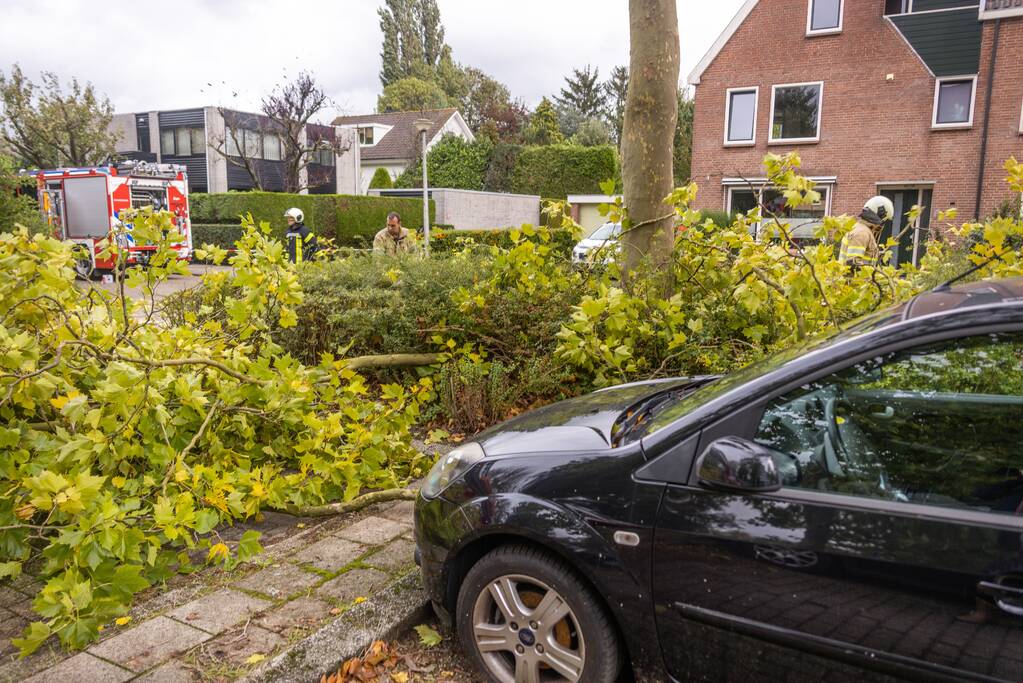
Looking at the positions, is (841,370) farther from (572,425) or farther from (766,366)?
(572,425)

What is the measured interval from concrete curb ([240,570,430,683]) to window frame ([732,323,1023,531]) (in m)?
1.61

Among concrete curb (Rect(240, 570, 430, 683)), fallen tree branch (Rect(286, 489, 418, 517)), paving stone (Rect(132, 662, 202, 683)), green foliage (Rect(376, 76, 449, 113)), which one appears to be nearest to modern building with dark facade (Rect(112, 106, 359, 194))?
green foliage (Rect(376, 76, 449, 113))

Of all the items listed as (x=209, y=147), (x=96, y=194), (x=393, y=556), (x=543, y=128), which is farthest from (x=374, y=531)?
(x=543, y=128)

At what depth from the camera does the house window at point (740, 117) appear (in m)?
24.7

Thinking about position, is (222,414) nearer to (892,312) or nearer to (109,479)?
(109,479)

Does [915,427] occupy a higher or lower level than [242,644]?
higher

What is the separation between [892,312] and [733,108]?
81.2ft

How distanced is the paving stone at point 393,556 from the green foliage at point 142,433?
492 mm

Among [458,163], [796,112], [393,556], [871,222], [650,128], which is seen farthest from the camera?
[458,163]

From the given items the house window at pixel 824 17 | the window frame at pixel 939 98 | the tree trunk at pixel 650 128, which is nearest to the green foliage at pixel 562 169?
the house window at pixel 824 17

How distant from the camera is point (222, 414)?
14.3ft

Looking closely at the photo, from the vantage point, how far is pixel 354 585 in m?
3.55

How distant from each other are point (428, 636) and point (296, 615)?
60 centimetres

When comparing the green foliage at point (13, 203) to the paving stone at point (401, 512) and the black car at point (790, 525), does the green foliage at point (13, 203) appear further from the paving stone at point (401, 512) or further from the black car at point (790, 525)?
the black car at point (790, 525)
